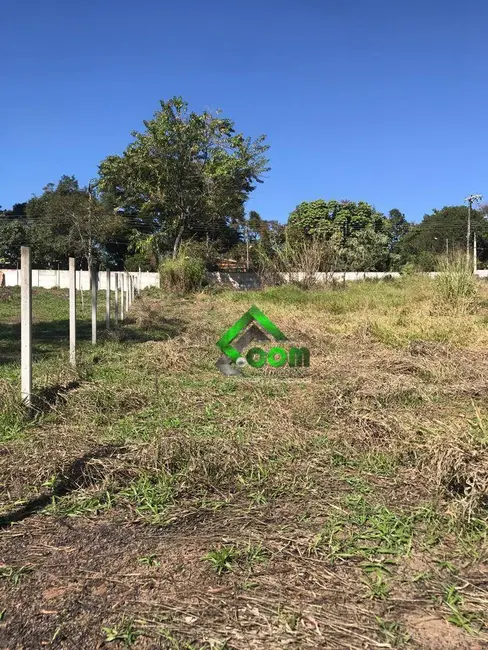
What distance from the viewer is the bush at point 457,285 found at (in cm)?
1124

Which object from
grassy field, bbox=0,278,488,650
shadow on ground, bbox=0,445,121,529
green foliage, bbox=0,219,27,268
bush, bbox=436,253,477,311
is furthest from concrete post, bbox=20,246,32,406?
green foliage, bbox=0,219,27,268

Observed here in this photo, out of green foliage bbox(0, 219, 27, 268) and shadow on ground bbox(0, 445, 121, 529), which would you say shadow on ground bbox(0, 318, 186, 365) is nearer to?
shadow on ground bbox(0, 445, 121, 529)

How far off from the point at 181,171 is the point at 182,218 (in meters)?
2.42

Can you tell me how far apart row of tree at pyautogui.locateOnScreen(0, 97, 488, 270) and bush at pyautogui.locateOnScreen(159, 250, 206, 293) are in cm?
310

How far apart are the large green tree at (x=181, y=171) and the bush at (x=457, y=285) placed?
54.1ft

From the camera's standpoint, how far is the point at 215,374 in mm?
5828

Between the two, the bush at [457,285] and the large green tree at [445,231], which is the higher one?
the large green tree at [445,231]

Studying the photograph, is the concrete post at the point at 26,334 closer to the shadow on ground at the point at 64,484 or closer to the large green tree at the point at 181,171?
the shadow on ground at the point at 64,484

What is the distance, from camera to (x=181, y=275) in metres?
21.7

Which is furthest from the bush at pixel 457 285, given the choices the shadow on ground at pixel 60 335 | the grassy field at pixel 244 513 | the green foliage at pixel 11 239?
the green foliage at pixel 11 239

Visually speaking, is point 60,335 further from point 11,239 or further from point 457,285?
point 11,239

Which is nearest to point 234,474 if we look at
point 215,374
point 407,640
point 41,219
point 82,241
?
point 407,640

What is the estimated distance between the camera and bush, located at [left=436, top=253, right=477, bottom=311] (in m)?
11.2

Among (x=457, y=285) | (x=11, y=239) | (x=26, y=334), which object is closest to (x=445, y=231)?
(x=11, y=239)
